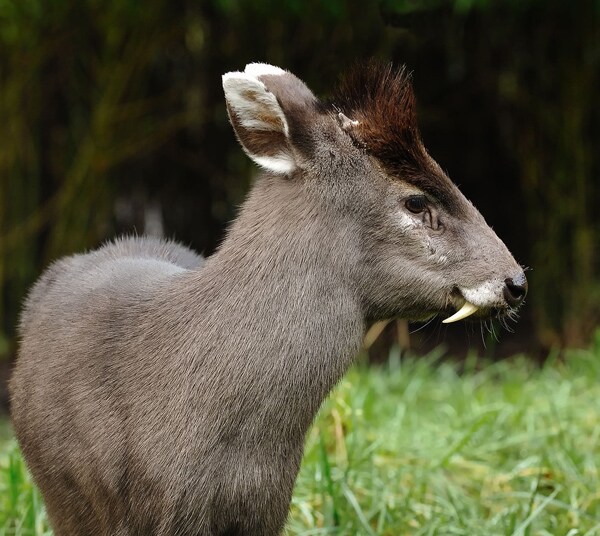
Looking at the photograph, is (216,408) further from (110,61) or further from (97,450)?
(110,61)

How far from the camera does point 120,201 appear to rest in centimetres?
813

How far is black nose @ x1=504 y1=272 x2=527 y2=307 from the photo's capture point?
8.71 feet

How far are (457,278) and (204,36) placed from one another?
5041mm

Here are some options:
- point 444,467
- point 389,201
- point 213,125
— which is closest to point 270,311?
point 389,201

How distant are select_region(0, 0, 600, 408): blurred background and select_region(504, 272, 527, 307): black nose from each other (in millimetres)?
4179

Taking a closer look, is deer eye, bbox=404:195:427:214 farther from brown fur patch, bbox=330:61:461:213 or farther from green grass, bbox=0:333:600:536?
green grass, bbox=0:333:600:536

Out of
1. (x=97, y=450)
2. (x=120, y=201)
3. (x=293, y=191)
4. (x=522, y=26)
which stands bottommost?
(x=120, y=201)

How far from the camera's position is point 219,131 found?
26.1 feet

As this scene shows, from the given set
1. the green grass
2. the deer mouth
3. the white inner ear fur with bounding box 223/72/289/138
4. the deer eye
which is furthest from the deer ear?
the green grass

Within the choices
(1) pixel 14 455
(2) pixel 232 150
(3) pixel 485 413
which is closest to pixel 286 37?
(2) pixel 232 150

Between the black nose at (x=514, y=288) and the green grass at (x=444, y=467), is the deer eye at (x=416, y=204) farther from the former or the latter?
the green grass at (x=444, y=467)

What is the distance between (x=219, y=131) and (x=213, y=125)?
0.06m

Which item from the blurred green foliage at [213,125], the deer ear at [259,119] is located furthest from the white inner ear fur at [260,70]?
the blurred green foliage at [213,125]

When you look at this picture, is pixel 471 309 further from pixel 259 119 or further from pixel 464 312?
pixel 259 119
